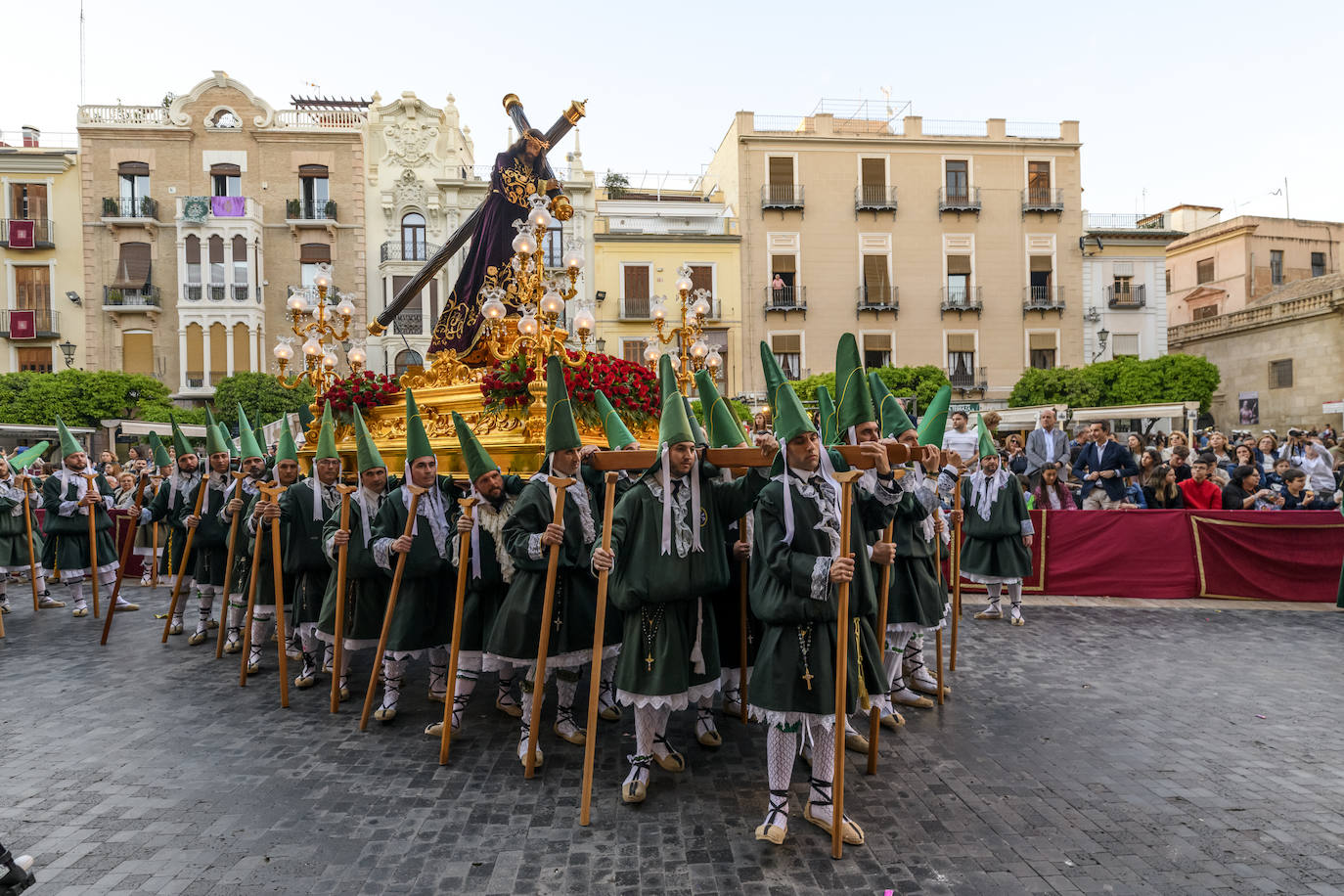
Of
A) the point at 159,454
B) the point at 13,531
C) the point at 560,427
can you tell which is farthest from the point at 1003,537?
the point at 13,531

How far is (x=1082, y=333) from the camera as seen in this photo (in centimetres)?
3419

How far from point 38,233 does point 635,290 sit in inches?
905

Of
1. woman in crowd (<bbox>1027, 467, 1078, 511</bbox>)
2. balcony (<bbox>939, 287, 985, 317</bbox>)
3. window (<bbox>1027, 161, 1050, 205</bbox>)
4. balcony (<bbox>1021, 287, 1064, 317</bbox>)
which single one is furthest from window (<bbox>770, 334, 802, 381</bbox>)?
woman in crowd (<bbox>1027, 467, 1078, 511</bbox>)

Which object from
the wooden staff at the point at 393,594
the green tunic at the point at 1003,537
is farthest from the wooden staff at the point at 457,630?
the green tunic at the point at 1003,537

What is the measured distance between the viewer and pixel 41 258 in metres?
30.7

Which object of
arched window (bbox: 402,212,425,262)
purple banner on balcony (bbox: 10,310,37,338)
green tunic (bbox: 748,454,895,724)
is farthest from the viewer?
arched window (bbox: 402,212,425,262)

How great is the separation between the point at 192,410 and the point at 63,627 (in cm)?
2146

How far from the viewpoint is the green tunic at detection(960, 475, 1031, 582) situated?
882cm

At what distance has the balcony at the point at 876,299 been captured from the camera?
32.7 meters

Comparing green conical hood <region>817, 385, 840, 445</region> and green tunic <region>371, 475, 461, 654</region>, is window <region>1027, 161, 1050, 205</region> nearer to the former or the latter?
green conical hood <region>817, 385, 840, 445</region>

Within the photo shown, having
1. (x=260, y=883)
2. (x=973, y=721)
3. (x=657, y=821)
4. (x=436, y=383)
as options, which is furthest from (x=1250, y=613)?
(x=260, y=883)

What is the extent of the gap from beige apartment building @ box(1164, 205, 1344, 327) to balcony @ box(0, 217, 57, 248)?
5007 centimetres

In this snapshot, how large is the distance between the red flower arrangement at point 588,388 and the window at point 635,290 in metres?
23.7

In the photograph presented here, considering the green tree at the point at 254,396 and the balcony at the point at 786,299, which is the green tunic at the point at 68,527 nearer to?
the green tree at the point at 254,396
